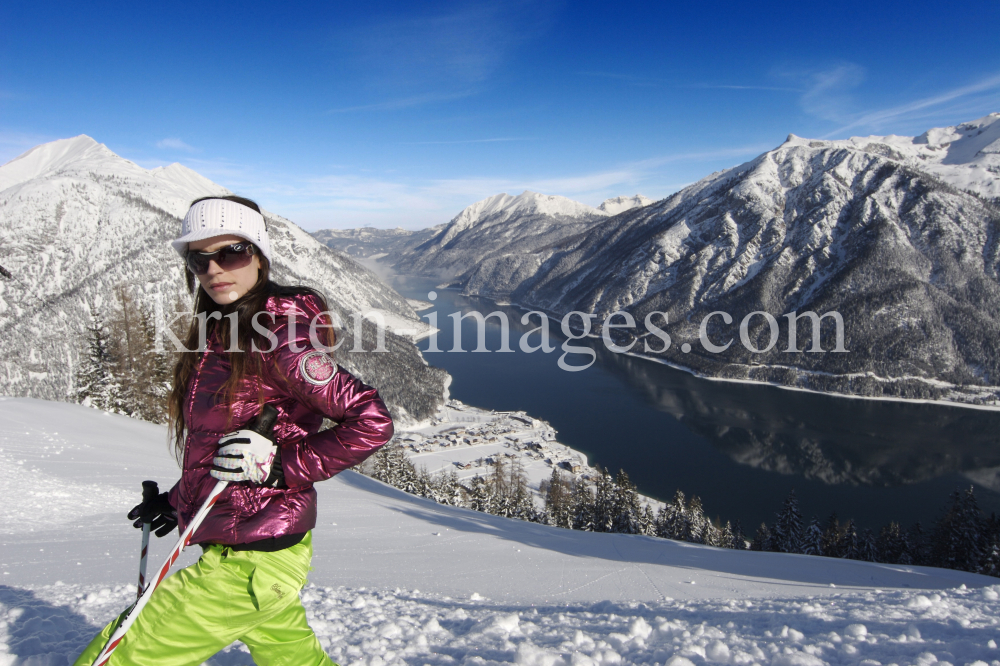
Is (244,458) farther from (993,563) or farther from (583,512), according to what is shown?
(993,563)

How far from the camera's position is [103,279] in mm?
88125

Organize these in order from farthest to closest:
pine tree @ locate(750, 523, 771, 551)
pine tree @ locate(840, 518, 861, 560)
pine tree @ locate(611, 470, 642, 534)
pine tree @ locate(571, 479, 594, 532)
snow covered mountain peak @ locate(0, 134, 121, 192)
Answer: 1. snow covered mountain peak @ locate(0, 134, 121, 192)
2. pine tree @ locate(750, 523, 771, 551)
3. pine tree @ locate(571, 479, 594, 532)
4. pine tree @ locate(611, 470, 642, 534)
5. pine tree @ locate(840, 518, 861, 560)

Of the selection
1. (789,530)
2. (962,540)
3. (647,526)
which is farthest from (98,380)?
(962,540)

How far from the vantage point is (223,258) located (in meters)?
2.29

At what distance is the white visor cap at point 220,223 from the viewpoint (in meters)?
2.19

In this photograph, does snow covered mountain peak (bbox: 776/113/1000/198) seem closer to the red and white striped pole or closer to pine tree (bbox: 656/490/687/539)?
pine tree (bbox: 656/490/687/539)

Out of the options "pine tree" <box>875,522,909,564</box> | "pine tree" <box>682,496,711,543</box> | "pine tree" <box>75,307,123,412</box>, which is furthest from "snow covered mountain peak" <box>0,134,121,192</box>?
"pine tree" <box>875,522,909,564</box>

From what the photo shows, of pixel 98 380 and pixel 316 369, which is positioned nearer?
pixel 316 369

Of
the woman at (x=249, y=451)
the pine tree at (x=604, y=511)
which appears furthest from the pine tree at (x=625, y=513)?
the woman at (x=249, y=451)

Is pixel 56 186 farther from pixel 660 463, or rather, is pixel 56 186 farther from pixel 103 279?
pixel 660 463

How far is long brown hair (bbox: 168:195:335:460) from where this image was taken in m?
2.10

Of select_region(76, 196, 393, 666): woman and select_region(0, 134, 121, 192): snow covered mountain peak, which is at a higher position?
select_region(0, 134, 121, 192): snow covered mountain peak

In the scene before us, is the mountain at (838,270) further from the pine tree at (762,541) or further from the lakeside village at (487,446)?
the pine tree at (762,541)

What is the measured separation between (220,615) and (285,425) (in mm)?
821
